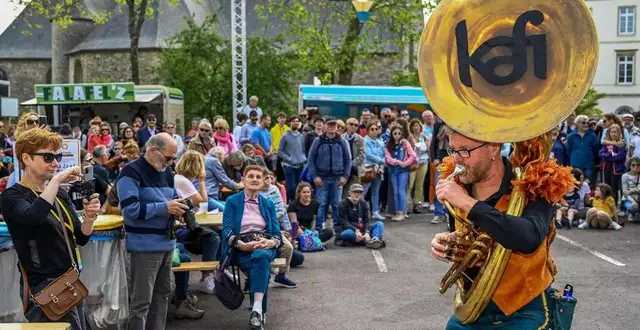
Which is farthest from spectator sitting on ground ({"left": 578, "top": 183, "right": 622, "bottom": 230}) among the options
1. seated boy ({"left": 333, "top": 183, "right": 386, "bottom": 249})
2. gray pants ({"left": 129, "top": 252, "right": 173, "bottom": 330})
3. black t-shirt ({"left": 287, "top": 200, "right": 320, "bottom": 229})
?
gray pants ({"left": 129, "top": 252, "right": 173, "bottom": 330})

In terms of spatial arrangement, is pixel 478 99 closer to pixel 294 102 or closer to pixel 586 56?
pixel 586 56

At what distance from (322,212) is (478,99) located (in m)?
8.48

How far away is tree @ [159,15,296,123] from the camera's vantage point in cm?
2966

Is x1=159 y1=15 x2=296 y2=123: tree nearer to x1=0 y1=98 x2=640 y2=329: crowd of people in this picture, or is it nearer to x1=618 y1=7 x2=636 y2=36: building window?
x1=0 y1=98 x2=640 y2=329: crowd of people

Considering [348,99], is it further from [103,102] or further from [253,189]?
[253,189]

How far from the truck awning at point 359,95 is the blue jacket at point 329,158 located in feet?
33.2

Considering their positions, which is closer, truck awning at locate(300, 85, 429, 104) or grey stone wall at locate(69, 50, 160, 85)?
truck awning at locate(300, 85, 429, 104)

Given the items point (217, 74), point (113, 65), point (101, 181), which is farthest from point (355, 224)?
point (113, 65)

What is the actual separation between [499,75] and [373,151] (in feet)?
31.9

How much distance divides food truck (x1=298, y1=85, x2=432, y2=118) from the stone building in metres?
20.9

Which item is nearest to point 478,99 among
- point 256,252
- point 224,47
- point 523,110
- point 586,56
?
point 523,110

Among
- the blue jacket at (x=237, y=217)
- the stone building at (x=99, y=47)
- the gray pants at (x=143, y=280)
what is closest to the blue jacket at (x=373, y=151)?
the blue jacket at (x=237, y=217)

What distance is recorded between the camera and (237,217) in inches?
273

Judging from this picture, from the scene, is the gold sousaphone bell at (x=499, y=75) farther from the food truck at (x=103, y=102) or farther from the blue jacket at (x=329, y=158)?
the food truck at (x=103, y=102)
